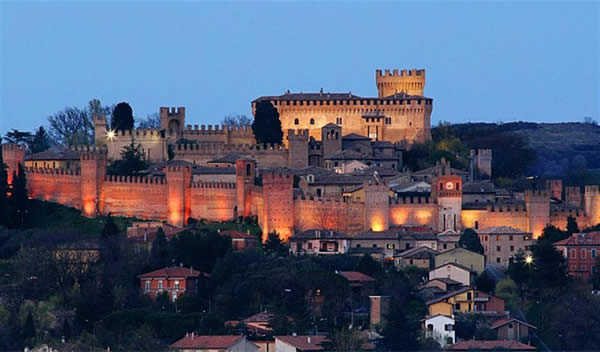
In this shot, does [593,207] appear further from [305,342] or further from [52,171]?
[52,171]

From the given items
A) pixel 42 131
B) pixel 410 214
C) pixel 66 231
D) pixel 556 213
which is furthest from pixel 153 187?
pixel 42 131

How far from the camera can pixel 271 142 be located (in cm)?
7131

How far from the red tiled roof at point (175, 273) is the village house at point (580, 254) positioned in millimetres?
9838

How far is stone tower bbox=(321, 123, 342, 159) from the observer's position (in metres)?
70.9

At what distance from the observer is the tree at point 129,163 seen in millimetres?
67250

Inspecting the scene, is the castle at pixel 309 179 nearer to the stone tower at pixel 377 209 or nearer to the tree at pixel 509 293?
the stone tower at pixel 377 209

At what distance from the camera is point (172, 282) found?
56.9 meters

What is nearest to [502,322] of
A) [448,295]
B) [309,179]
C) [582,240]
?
[448,295]

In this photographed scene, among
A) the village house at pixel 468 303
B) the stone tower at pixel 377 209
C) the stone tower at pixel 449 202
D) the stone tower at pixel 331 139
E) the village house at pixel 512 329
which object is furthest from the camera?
the stone tower at pixel 331 139

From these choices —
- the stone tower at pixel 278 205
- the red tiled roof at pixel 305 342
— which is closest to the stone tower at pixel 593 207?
the stone tower at pixel 278 205

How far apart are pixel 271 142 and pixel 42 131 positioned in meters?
12.2

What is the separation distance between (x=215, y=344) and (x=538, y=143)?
42.4 metres

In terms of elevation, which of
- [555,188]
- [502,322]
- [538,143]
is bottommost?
[502,322]

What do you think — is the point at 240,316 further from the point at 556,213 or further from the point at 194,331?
the point at 556,213
